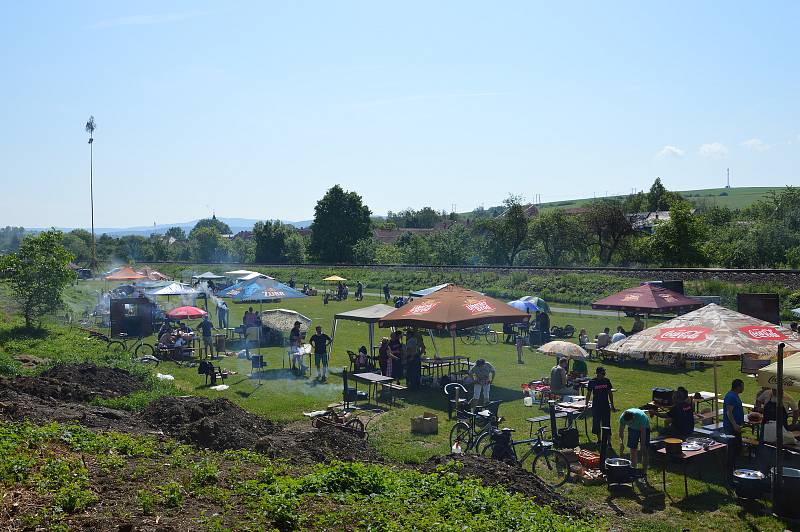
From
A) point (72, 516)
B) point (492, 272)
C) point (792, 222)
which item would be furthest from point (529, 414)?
point (792, 222)

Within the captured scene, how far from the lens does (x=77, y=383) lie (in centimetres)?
1697

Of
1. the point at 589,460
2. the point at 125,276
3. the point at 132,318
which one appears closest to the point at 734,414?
the point at 589,460

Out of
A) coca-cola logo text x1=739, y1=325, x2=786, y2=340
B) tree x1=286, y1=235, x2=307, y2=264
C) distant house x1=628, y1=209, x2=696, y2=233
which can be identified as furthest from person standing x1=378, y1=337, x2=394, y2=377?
tree x1=286, y1=235, x2=307, y2=264

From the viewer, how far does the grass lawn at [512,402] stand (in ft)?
33.6

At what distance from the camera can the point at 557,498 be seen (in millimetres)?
10062

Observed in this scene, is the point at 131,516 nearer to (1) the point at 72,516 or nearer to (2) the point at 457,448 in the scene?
(1) the point at 72,516

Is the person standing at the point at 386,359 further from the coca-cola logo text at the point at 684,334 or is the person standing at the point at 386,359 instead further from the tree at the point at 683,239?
the tree at the point at 683,239

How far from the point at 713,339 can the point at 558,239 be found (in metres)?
63.7

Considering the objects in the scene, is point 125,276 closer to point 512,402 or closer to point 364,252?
point 512,402

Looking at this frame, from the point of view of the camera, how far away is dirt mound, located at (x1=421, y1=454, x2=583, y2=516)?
9812 mm

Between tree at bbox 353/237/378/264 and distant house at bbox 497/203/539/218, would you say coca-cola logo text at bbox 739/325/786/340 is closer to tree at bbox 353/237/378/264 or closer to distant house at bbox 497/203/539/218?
distant house at bbox 497/203/539/218

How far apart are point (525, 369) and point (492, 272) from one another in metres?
31.6

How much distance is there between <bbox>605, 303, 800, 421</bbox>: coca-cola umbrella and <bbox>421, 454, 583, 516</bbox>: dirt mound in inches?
165

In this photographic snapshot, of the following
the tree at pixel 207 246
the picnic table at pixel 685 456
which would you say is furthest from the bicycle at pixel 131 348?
the tree at pixel 207 246
